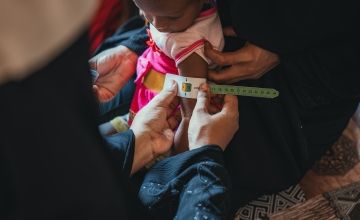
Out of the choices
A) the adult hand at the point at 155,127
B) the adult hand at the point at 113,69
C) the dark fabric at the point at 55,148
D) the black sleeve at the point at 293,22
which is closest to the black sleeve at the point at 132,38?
the adult hand at the point at 113,69

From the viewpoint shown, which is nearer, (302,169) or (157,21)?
(157,21)

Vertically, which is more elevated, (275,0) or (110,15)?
(275,0)

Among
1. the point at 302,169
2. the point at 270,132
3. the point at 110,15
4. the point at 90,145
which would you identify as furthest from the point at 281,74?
the point at 110,15

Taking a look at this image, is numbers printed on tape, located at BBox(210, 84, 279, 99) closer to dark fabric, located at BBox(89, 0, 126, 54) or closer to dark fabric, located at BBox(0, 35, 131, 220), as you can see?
dark fabric, located at BBox(0, 35, 131, 220)

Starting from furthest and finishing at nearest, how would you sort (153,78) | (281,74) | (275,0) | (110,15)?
1. (110,15)
2. (153,78)
3. (281,74)
4. (275,0)

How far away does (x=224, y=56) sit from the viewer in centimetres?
104

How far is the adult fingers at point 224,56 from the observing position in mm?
1036

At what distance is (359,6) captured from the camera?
3.14 ft

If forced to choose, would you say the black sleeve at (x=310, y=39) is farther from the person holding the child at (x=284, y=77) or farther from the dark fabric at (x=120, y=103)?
the dark fabric at (x=120, y=103)

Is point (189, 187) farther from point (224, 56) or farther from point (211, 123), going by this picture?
point (224, 56)

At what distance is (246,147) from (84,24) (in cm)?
72

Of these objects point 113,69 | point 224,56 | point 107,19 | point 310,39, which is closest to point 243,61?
point 224,56

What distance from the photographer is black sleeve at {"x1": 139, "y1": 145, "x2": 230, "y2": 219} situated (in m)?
0.82

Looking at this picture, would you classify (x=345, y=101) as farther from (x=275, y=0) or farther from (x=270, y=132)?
(x=275, y=0)
